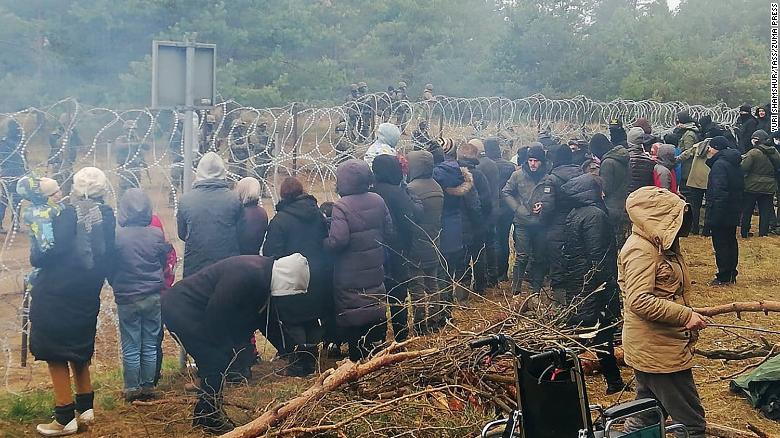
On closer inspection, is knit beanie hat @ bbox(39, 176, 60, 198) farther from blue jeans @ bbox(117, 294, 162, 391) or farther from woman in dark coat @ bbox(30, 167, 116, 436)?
blue jeans @ bbox(117, 294, 162, 391)

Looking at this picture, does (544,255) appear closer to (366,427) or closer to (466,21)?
(366,427)

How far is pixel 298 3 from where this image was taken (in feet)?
63.4

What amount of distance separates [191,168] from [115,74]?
12647 mm

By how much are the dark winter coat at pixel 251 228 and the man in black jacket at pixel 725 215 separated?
18.3ft

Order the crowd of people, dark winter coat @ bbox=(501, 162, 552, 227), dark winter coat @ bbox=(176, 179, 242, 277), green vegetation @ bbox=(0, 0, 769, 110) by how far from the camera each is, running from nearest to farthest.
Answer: the crowd of people < dark winter coat @ bbox=(176, 179, 242, 277) < dark winter coat @ bbox=(501, 162, 552, 227) < green vegetation @ bbox=(0, 0, 769, 110)

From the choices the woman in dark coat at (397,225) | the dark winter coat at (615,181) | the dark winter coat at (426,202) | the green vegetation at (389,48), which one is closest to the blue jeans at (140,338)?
the woman in dark coat at (397,225)

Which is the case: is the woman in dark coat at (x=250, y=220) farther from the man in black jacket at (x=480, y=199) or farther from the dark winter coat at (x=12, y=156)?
the dark winter coat at (x=12, y=156)

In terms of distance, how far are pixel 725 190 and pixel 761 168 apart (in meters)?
2.89

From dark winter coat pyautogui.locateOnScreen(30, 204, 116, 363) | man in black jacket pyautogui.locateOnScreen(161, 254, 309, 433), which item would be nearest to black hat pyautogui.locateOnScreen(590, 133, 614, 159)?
man in black jacket pyautogui.locateOnScreen(161, 254, 309, 433)

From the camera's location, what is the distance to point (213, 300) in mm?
4586

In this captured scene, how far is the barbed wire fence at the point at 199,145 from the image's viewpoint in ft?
24.2

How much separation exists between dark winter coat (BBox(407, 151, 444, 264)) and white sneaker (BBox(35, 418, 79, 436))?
9.79ft

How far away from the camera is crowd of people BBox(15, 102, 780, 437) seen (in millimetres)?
3809

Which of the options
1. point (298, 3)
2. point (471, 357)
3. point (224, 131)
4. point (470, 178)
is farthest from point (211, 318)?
point (298, 3)
